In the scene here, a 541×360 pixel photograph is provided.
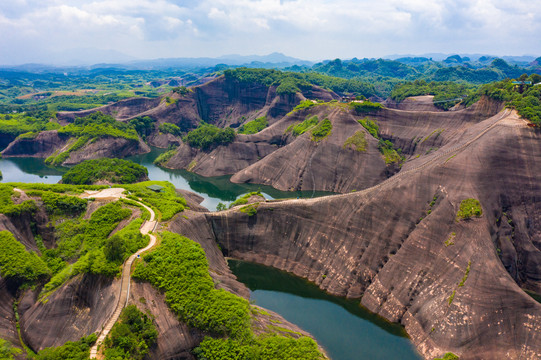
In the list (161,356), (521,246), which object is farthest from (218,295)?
(521,246)

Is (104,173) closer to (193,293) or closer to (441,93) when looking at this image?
(193,293)

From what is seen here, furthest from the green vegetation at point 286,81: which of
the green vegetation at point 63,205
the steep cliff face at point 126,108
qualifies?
the green vegetation at point 63,205

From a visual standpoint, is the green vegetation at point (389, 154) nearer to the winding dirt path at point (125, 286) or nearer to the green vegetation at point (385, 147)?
the green vegetation at point (385, 147)

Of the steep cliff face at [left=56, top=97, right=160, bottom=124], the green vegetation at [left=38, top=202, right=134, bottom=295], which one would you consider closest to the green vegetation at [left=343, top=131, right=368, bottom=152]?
the green vegetation at [left=38, top=202, right=134, bottom=295]

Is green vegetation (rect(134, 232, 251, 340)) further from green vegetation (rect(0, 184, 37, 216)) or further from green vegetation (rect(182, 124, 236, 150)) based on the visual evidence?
green vegetation (rect(182, 124, 236, 150))

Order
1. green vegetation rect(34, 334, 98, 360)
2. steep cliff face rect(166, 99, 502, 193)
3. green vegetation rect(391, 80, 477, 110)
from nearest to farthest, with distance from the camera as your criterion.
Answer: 1. green vegetation rect(34, 334, 98, 360)
2. steep cliff face rect(166, 99, 502, 193)
3. green vegetation rect(391, 80, 477, 110)

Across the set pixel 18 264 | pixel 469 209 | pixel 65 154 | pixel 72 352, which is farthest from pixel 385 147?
pixel 65 154

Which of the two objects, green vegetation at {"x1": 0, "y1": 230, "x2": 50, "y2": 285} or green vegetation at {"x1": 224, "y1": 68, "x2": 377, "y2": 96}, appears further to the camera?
green vegetation at {"x1": 224, "y1": 68, "x2": 377, "y2": 96}
